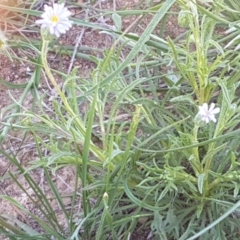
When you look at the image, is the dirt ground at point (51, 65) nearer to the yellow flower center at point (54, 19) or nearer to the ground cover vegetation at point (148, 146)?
the ground cover vegetation at point (148, 146)

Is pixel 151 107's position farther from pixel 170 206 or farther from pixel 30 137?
pixel 30 137

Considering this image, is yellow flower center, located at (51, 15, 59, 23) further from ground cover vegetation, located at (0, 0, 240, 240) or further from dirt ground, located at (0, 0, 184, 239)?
dirt ground, located at (0, 0, 184, 239)

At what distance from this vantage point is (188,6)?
1024mm

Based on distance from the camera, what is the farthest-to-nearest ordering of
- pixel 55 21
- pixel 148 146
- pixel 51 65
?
pixel 51 65 → pixel 148 146 → pixel 55 21

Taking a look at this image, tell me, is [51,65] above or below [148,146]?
above

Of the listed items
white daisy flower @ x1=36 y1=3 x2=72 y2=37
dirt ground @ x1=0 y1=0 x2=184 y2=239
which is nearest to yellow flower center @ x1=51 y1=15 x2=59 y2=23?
white daisy flower @ x1=36 y1=3 x2=72 y2=37

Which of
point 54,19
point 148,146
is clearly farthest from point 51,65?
point 54,19

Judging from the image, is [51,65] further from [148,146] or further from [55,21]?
[55,21]

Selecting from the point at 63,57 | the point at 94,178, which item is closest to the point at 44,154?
the point at 94,178

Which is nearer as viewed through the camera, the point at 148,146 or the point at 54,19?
the point at 54,19

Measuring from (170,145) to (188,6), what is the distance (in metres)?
0.26

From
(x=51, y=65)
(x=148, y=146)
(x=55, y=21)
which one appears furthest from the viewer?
(x=51, y=65)

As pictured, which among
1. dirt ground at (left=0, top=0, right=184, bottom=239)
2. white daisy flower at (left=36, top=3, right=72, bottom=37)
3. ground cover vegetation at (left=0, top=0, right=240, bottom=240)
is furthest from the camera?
dirt ground at (left=0, top=0, right=184, bottom=239)

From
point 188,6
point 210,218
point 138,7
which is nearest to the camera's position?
point 188,6
